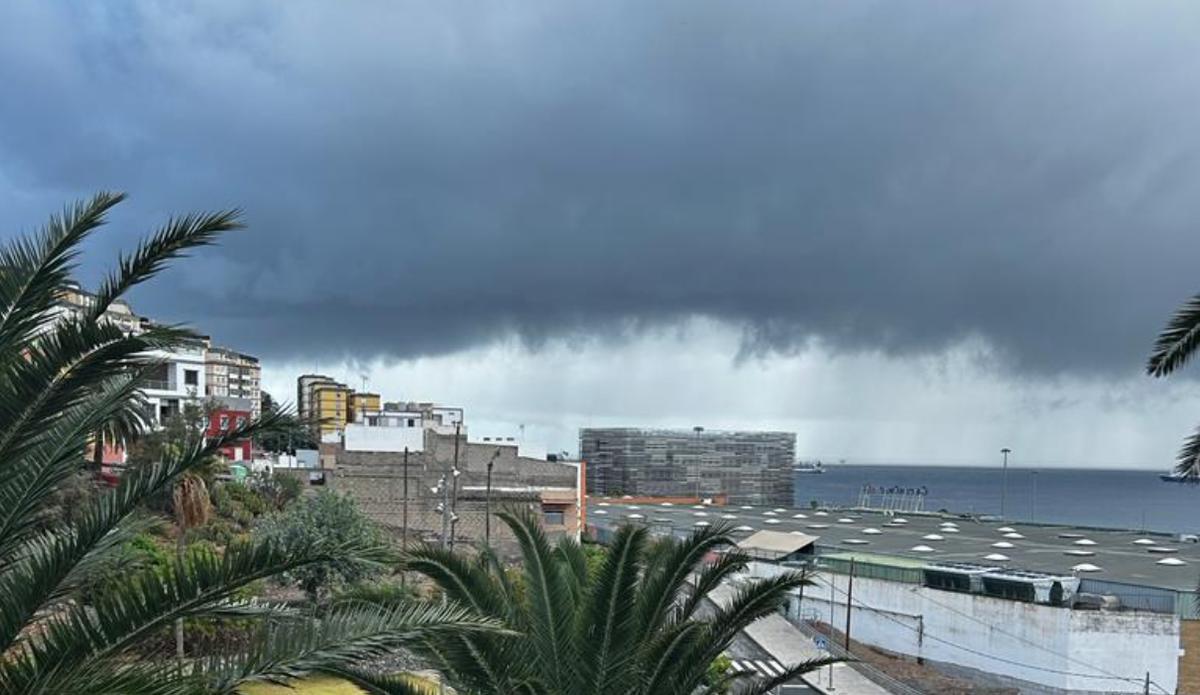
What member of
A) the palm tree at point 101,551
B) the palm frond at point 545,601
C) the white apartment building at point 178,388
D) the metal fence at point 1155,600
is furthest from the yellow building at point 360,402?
the palm tree at point 101,551

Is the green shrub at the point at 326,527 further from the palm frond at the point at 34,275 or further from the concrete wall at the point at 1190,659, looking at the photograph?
the concrete wall at the point at 1190,659

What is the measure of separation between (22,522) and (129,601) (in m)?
1.03

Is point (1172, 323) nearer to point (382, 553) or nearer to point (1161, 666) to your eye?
point (382, 553)

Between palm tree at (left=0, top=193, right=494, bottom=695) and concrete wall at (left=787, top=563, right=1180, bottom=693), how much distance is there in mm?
31078

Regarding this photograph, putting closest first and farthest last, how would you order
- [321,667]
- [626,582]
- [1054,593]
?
[321,667] → [626,582] → [1054,593]

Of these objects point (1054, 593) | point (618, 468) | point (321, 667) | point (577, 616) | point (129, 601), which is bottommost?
point (618, 468)

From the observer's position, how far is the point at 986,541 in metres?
57.0

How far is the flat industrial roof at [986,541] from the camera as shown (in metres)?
44.8

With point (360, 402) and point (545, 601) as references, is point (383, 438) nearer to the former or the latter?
point (545, 601)

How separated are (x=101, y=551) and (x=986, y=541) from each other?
5878 cm

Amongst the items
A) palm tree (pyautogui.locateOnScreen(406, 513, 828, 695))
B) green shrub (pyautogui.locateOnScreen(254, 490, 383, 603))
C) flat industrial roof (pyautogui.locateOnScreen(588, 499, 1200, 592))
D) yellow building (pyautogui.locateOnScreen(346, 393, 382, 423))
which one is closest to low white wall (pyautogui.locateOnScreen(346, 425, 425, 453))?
flat industrial roof (pyautogui.locateOnScreen(588, 499, 1200, 592))

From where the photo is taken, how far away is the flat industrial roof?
44803 millimetres

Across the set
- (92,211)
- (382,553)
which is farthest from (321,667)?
(92,211)

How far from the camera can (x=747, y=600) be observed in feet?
31.4
